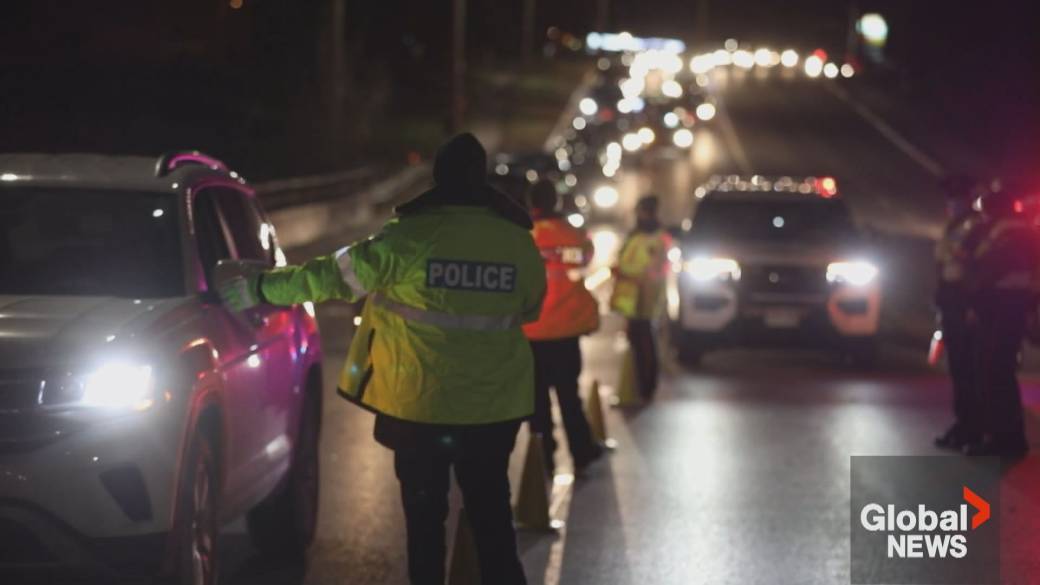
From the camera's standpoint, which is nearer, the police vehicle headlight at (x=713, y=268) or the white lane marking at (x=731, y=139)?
the police vehicle headlight at (x=713, y=268)

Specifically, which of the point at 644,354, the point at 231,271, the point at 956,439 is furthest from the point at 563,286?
the point at 644,354

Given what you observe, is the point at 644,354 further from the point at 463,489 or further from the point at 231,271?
the point at 463,489

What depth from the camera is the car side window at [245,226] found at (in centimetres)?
917

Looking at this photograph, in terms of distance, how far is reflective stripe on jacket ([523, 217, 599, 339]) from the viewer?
12.0 meters

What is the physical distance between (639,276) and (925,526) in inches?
234

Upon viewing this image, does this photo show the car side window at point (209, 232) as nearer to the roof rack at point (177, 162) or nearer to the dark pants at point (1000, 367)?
the roof rack at point (177, 162)

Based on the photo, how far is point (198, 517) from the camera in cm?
760

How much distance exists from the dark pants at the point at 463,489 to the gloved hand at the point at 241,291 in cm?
75

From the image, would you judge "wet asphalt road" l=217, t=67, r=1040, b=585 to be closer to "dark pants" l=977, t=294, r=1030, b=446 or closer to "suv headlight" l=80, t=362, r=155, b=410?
"dark pants" l=977, t=294, r=1030, b=446

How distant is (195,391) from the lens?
748cm

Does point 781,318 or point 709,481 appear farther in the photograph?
point 781,318

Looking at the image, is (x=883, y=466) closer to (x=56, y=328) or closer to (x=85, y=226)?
(x=85, y=226)

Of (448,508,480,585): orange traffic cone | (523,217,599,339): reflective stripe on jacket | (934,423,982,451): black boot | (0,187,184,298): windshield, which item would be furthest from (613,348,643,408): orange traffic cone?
(448,508,480,585): orange traffic cone

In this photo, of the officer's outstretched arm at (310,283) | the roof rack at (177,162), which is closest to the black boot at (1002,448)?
the roof rack at (177,162)
